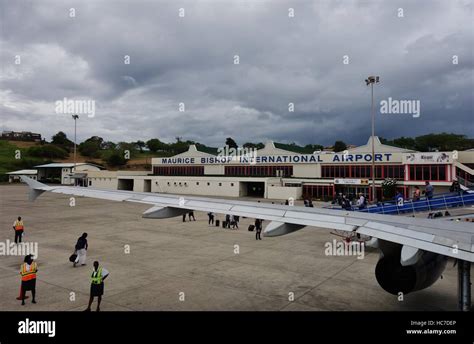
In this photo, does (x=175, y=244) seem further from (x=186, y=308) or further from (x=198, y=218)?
(x=198, y=218)

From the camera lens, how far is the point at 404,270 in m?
8.17

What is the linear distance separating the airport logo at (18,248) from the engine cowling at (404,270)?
15.6 metres

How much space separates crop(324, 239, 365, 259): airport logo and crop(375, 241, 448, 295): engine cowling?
8.03m

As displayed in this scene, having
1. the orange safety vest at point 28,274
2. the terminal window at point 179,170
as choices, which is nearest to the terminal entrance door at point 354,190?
the terminal window at point 179,170

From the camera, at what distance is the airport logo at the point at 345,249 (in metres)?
16.9

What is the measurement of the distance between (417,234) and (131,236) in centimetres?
1858

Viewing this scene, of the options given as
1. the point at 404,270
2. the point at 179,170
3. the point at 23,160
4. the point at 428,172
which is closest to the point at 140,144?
the point at 23,160

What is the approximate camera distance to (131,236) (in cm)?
2114

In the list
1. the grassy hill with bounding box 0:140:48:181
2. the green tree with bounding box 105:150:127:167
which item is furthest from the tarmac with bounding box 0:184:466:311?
the green tree with bounding box 105:150:127:167

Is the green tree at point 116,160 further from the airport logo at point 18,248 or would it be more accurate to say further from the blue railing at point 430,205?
the blue railing at point 430,205
